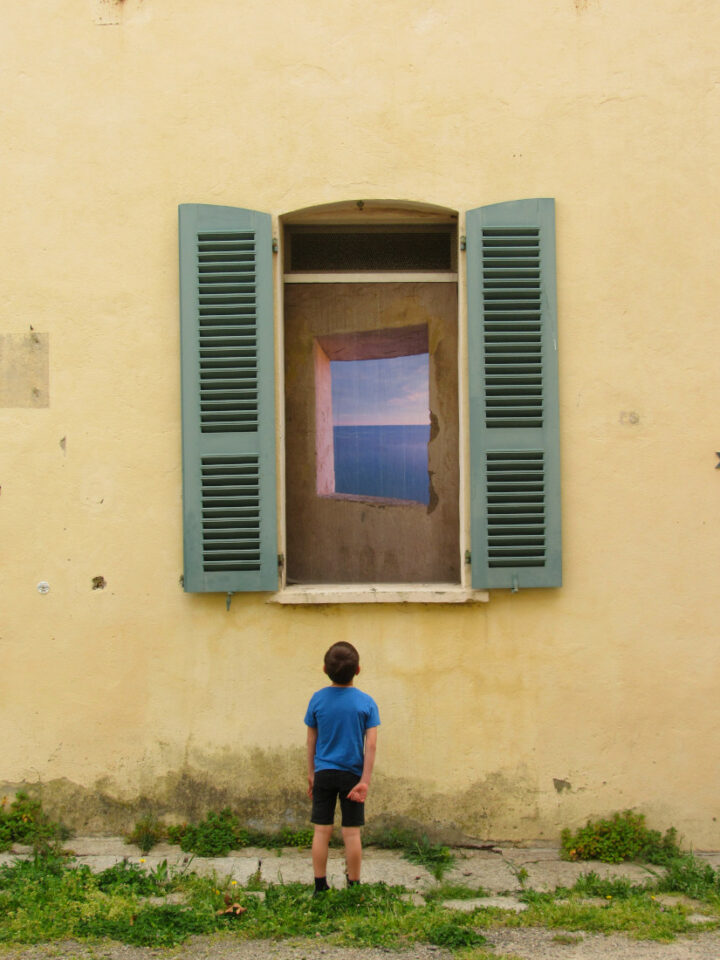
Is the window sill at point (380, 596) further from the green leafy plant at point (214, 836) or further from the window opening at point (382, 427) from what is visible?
the green leafy plant at point (214, 836)

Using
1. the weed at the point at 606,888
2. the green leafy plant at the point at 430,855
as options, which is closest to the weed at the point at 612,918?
the weed at the point at 606,888

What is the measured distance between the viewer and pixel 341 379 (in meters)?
4.98

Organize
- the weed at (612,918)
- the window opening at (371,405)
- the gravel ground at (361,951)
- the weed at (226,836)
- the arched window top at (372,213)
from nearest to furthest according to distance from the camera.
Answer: the gravel ground at (361,951) → the weed at (612,918) → the weed at (226,836) → the arched window top at (372,213) → the window opening at (371,405)

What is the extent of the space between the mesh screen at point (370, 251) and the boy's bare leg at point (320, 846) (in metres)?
2.91

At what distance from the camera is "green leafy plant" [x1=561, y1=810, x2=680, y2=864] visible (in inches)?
175

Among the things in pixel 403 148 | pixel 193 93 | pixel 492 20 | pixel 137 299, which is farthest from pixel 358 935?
pixel 492 20

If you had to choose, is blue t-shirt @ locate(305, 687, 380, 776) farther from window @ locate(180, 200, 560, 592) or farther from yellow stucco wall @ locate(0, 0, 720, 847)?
window @ locate(180, 200, 560, 592)

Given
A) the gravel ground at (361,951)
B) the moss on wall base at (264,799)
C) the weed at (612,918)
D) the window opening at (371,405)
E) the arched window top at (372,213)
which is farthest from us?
the window opening at (371,405)

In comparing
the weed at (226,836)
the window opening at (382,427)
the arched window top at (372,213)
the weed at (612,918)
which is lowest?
the weed at (612,918)

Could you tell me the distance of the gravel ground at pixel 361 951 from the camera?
11.2ft

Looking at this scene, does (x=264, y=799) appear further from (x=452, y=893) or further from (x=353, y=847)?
(x=452, y=893)

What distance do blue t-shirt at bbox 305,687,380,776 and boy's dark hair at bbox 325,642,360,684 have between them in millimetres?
82

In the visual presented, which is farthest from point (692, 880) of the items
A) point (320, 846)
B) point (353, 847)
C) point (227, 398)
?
point (227, 398)

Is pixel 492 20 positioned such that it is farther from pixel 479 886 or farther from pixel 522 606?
pixel 479 886
